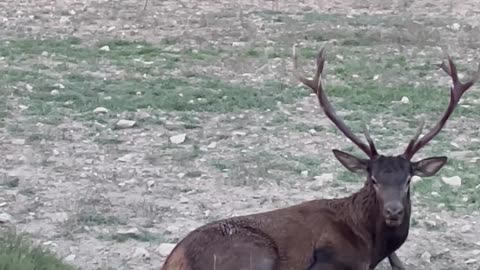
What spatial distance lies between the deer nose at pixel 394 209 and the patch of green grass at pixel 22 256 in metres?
2.05

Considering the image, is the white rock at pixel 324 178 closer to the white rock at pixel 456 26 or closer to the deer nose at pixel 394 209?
the deer nose at pixel 394 209

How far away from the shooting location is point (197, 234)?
23.9 feet

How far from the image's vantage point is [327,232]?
300 inches

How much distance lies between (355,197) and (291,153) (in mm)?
3026

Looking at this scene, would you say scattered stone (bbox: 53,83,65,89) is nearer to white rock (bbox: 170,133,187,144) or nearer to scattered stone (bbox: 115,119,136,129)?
scattered stone (bbox: 115,119,136,129)

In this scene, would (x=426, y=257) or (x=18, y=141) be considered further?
(x=18, y=141)

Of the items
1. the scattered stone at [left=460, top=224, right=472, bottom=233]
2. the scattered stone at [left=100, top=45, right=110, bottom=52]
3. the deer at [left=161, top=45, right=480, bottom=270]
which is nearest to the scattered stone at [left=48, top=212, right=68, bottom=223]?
the deer at [left=161, top=45, right=480, bottom=270]

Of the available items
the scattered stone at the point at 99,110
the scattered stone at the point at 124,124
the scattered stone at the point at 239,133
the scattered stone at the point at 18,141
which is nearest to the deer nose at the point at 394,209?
the scattered stone at the point at 239,133

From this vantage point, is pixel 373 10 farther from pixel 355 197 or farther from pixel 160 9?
pixel 355 197

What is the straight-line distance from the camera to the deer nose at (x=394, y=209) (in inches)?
287

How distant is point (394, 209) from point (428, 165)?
0.61 metres

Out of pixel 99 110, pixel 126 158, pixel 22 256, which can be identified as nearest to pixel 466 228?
pixel 126 158

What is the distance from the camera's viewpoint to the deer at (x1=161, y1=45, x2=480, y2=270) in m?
7.22

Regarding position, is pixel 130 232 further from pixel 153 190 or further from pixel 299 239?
pixel 299 239
